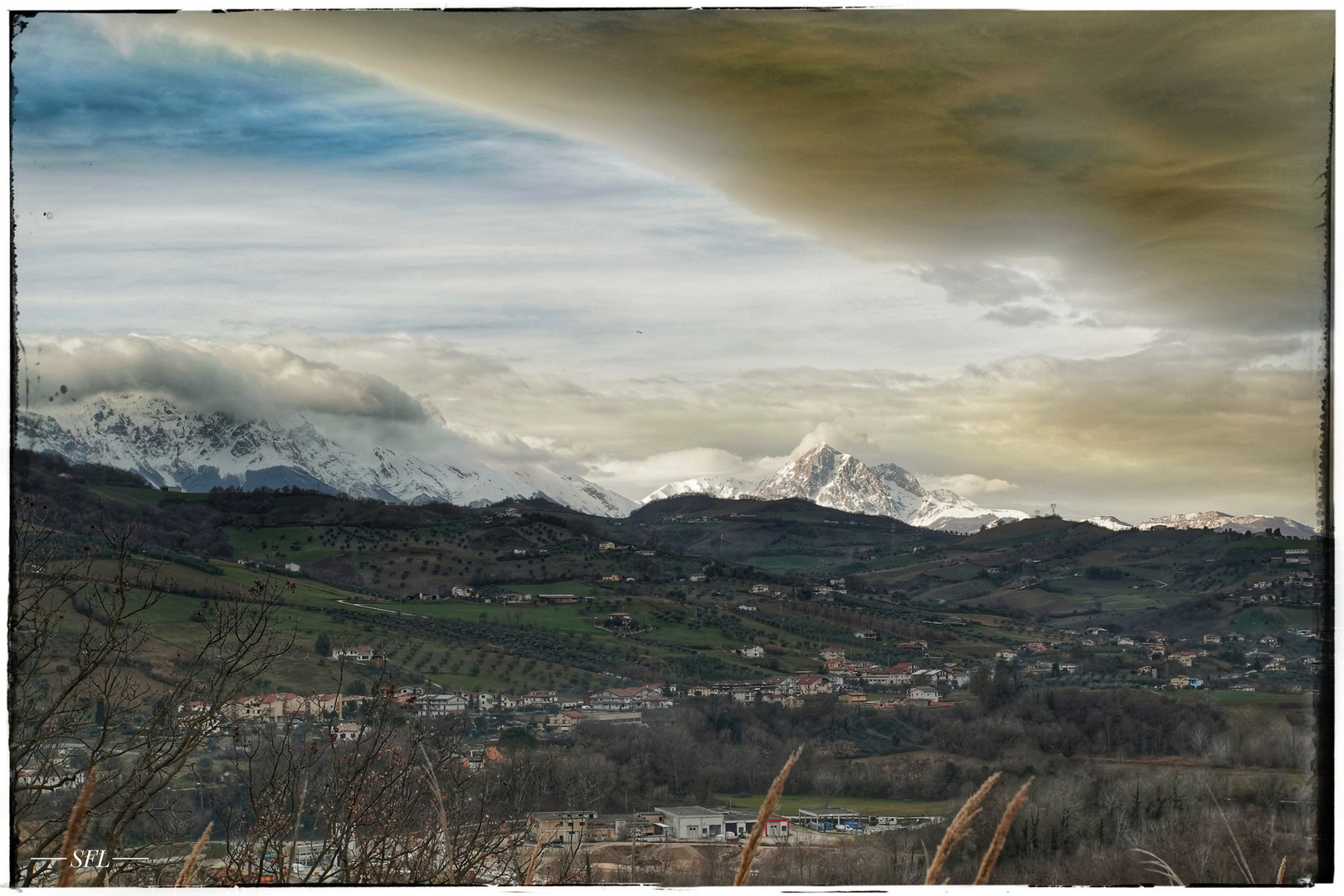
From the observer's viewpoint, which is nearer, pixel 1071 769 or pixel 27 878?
pixel 27 878

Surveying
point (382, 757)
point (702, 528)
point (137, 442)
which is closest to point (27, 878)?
point (382, 757)

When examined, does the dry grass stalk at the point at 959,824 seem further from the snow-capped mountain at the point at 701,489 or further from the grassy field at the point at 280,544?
the snow-capped mountain at the point at 701,489

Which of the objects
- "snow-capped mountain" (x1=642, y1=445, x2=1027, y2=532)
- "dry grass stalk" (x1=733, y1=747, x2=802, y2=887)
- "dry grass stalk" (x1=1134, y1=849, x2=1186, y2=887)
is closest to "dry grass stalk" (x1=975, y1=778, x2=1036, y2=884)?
→ "dry grass stalk" (x1=733, y1=747, x2=802, y2=887)

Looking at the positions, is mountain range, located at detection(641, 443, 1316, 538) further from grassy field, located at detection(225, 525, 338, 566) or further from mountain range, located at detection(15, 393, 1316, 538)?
grassy field, located at detection(225, 525, 338, 566)

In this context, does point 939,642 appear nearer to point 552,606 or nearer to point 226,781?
point 552,606

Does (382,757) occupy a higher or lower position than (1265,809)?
higher

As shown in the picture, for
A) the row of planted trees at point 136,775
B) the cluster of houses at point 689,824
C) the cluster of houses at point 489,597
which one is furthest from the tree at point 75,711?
the cluster of houses at point 489,597

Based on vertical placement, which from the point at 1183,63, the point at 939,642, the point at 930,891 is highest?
the point at 1183,63
